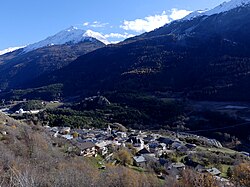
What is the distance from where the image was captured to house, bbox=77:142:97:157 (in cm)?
3808

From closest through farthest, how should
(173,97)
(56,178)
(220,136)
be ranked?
(56,178), (220,136), (173,97)

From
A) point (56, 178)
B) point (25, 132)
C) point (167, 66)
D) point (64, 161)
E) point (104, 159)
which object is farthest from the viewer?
point (167, 66)

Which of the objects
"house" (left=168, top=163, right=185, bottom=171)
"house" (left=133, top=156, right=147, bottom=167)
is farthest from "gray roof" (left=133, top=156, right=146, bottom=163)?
"house" (left=168, top=163, right=185, bottom=171)

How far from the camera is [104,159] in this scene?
124 ft

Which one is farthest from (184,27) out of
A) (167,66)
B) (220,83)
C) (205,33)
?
(220,83)

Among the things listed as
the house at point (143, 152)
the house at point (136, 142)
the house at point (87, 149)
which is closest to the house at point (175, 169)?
the house at point (143, 152)

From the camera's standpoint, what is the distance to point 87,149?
39594mm

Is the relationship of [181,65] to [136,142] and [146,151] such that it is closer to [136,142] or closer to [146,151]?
[136,142]

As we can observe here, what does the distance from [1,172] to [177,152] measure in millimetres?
26006

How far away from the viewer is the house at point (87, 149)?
3808cm

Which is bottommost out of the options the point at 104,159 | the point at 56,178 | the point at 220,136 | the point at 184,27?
the point at 220,136

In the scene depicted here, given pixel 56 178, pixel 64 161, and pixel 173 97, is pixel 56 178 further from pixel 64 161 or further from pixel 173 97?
pixel 173 97

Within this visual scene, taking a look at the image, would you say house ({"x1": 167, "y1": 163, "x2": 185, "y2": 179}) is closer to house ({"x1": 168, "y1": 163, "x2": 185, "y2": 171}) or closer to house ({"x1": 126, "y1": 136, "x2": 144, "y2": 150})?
house ({"x1": 168, "y1": 163, "x2": 185, "y2": 171})

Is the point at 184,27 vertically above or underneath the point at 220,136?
above
